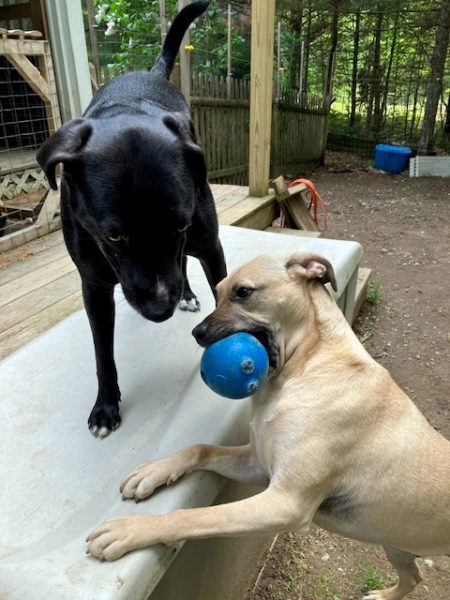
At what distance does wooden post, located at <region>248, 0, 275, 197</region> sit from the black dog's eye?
3.87m

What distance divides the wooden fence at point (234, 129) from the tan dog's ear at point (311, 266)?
6.31 metres

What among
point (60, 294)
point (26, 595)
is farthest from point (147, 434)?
point (60, 294)

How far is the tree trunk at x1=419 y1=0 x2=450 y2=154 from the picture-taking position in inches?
425

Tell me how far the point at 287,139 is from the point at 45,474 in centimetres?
1014

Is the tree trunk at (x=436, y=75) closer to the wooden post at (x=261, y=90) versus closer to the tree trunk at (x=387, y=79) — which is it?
the tree trunk at (x=387, y=79)

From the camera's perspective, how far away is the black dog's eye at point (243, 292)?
1.98 meters

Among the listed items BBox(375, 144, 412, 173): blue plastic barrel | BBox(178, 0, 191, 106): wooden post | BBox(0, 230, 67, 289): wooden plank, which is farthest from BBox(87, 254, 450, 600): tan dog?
BBox(375, 144, 412, 173): blue plastic barrel

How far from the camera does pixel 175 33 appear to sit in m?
3.31

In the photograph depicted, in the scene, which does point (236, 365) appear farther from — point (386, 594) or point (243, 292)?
point (386, 594)

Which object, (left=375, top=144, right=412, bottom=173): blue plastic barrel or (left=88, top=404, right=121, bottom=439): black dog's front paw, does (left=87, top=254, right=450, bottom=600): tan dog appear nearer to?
(left=88, top=404, right=121, bottom=439): black dog's front paw

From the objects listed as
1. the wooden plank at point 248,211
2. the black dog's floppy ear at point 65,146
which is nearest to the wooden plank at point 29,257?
the wooden plank at point 248,211

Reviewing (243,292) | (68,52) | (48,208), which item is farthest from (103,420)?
(68,52)

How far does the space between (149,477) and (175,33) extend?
110 inches

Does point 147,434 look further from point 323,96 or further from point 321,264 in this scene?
point 323,96
